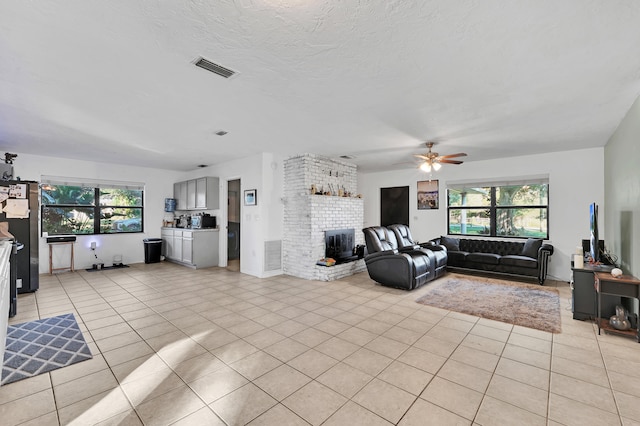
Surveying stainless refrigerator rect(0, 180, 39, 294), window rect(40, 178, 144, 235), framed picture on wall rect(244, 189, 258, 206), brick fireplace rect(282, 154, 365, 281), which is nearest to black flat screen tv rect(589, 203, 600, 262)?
brick fireplace rect(282, 154, 365, 281)

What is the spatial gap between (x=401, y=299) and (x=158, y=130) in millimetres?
4514

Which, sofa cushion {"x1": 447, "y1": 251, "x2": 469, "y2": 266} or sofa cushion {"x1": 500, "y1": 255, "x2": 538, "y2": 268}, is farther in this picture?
sofa cushion {"x1": 447, "y1": 251, "x2": 469, "y2": 266}

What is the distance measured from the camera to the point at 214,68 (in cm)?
254

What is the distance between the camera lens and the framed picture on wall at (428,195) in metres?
7.54

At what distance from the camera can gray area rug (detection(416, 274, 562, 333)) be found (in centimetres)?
372

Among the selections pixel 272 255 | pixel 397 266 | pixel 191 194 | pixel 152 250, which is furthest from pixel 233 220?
pixel 397 266

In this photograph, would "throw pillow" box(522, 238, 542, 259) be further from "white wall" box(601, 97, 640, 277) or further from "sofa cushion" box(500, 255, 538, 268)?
"white wall" box(601, 97, 640, 277)

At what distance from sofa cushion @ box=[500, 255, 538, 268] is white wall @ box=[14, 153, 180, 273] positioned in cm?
855

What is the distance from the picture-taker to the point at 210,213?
25.0 feet

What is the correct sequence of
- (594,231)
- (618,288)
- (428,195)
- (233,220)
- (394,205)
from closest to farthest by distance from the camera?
(618,288) → (594,231) → (428,195) → (233,220) → (394,205)

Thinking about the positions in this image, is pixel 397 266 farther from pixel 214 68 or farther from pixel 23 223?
pixel 23 223

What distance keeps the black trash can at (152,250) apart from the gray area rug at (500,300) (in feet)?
22.2

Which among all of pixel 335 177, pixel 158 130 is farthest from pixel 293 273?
pixel 158 130

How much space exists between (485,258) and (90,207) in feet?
30.2
